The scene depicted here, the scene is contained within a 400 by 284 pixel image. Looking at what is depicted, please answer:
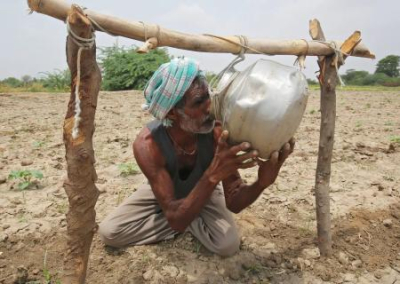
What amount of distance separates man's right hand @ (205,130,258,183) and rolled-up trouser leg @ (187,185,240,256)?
74cm

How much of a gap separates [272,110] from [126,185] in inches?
92.9

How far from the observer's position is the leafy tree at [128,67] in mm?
16234

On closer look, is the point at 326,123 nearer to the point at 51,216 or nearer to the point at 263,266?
the point at 263,266

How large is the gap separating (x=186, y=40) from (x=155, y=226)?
1432 mm

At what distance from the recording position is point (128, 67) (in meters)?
16.4

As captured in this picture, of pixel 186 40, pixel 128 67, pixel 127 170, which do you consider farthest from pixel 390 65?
pixel 186 40

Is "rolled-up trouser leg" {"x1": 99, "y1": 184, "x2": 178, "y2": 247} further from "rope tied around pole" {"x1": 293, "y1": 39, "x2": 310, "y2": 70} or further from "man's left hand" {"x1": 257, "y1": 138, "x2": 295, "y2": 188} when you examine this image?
"rope tied around pole" {"x1": 293, "y1": 39, "x2": 310, "y2": 70}

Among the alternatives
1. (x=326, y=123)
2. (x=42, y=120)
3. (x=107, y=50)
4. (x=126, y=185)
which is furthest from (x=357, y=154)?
(x=107, y=50)

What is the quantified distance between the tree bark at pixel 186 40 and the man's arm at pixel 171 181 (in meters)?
0.51

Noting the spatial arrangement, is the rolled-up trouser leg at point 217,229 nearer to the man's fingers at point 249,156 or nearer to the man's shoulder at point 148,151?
the man's shoulder at point 148,151

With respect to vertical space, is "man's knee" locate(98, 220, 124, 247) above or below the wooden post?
below

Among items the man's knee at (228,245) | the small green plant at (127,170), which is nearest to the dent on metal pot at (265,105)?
the man's knee at (228,245)

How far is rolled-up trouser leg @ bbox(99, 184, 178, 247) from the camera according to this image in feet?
8.78

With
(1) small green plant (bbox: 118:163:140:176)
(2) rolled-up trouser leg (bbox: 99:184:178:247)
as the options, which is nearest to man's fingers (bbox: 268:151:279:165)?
(2) rolled-up trouser leg (bbox: 99:184:178:247)
